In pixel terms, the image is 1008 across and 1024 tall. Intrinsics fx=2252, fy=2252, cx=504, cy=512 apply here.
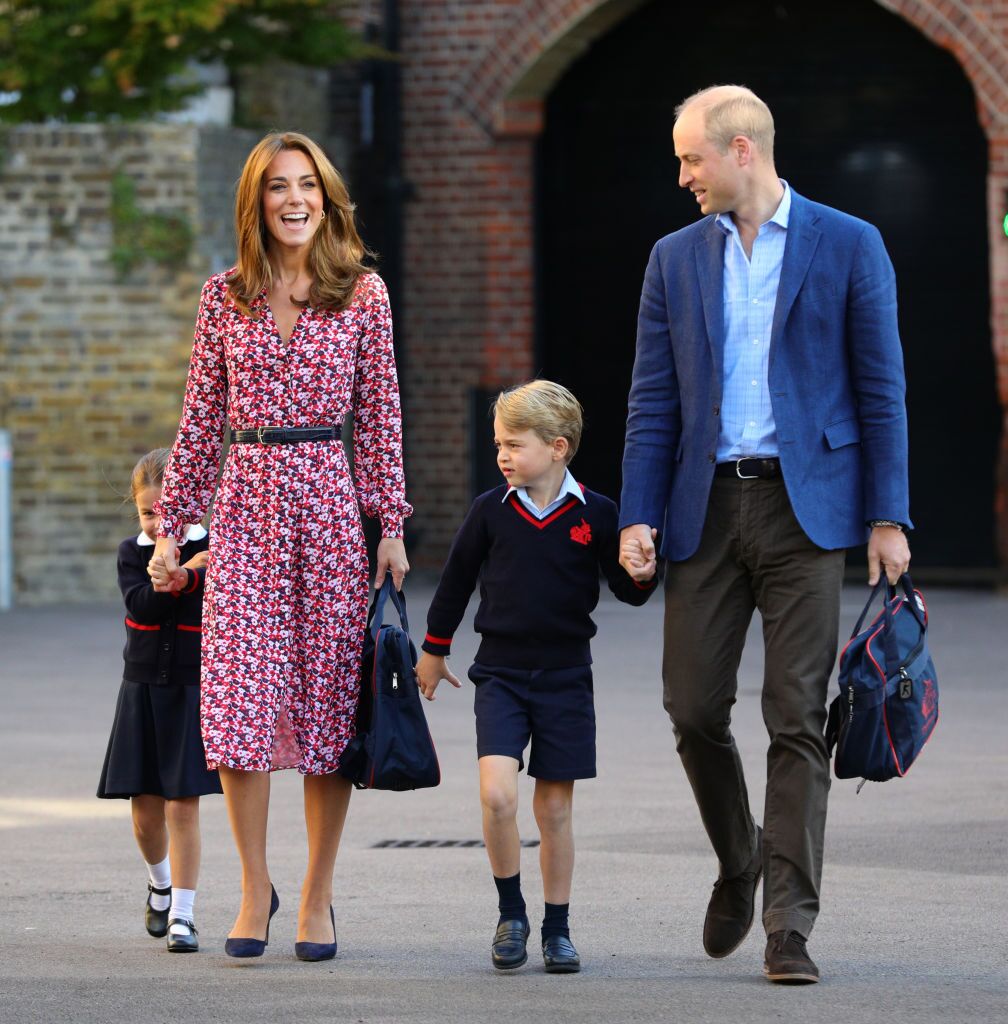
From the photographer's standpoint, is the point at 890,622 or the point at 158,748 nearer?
the point at 890,622

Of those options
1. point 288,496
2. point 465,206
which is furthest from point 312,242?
point 465,206

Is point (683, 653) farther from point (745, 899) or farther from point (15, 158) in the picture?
point (15, 158)

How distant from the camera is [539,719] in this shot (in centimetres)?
551

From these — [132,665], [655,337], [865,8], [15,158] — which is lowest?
[132,665]

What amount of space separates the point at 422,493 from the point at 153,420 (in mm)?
3077

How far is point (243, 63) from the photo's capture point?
55.9 ft

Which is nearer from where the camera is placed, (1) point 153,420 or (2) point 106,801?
(2) point 106,801

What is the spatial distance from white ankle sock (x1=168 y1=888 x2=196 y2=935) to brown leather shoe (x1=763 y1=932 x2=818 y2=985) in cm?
153

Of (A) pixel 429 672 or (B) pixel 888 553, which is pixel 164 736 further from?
(B) pixel 888 553

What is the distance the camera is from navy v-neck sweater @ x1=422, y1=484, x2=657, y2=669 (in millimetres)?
5527

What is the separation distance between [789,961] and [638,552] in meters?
1.01

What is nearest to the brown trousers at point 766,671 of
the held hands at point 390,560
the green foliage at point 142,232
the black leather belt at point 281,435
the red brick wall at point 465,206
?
the held hands at point 390,560

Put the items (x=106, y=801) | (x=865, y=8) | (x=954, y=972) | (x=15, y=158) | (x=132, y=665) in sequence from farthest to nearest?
(x=865, y=8)
(x=15, y=158)
(x=106, y=801)
(x=132, y=665)
(x=954, y=972)

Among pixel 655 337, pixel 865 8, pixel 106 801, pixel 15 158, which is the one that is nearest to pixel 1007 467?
pixel 865 8
